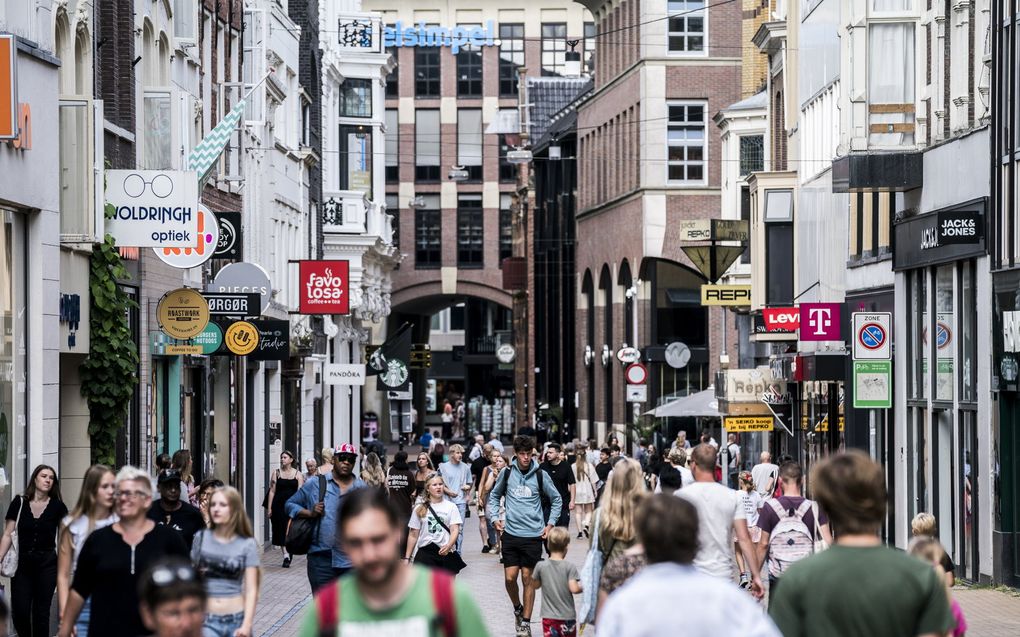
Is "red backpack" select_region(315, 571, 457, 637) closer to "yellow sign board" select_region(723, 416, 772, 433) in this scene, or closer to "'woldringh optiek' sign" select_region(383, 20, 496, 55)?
"yellow sign board" select_region(723, 416, 772, 433)

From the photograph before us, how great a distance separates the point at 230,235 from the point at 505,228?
68871 millimetres

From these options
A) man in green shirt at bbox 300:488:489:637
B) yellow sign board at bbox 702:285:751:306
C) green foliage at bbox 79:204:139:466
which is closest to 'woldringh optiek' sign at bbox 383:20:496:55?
yellow sign board at bbox 702:285:751:306

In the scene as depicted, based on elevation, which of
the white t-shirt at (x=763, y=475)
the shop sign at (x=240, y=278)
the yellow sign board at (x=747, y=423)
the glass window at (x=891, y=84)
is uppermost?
the glass window at (x=891, y=84)

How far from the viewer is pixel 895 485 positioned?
2814cm

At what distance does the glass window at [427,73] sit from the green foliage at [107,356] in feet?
251

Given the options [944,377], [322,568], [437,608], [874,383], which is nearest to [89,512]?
[322,568]

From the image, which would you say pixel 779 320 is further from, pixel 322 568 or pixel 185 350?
pixel 322 568

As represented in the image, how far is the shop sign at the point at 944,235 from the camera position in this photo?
23234mm

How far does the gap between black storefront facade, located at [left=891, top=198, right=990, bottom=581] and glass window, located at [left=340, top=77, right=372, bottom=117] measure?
31317 mm

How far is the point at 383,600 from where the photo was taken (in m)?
5.83

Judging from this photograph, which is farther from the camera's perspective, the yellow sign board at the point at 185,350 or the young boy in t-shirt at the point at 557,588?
the yellow sign board at the point at 185,350

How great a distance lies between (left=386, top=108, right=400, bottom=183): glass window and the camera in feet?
318

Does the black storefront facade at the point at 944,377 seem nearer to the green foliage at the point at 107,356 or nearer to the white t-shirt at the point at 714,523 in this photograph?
the green foliage at the point at 107,356

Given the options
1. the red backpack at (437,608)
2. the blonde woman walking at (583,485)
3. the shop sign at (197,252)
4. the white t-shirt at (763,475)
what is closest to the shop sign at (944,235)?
the white t-shirt at (763,475)
